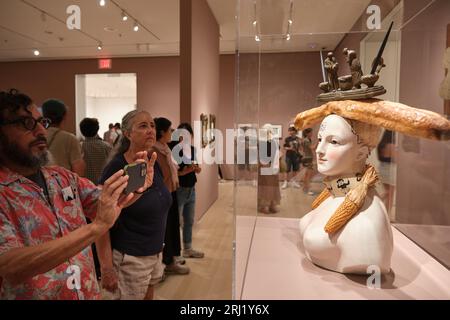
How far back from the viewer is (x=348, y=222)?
126cm

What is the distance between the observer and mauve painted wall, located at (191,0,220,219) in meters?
4.14

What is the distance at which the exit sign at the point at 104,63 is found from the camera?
852 centimetres

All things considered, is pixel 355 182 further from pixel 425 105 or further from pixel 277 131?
pixel 277 131

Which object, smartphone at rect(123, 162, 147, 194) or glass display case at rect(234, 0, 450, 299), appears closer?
smartphone at rect(123, 162, 147, 194)

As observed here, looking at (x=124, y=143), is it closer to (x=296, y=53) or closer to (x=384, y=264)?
(x=296, y=53)

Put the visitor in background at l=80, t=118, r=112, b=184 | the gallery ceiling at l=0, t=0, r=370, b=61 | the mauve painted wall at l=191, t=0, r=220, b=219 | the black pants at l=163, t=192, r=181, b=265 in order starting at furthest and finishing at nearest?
the mauve painted wall at l=191, t=0, r=220, b=219
the black pants at l=163, t=192, r=181, b=265
the visitor in background at l=80, t=118, r=112, b=184
the gallery ceiling at l=0, t=0, r=370, b=61

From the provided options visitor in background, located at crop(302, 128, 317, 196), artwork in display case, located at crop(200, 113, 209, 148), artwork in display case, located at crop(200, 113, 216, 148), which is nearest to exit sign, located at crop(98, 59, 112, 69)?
artwork in display case, located at crop(200, 113, 216, 148)

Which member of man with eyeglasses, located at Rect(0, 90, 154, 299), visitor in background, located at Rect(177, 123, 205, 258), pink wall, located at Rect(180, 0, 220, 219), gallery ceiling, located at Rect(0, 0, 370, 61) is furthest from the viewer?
pink wall, located at Rect(180, 0, 220, 219)

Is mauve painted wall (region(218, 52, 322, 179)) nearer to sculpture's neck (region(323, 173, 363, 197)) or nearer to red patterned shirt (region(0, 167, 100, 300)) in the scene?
sculpture's neck (region(323, 173, 363, 197))

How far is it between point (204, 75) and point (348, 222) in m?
3.91

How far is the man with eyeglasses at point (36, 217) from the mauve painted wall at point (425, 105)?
145 centimetres

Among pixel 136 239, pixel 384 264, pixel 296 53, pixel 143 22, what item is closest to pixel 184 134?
pixel 296 53

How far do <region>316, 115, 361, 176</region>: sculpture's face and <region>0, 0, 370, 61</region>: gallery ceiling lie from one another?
0.55 m
